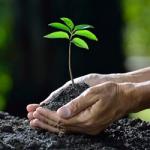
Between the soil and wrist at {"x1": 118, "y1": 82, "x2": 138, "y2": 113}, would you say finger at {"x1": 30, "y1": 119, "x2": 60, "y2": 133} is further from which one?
wrist at {"x1": 118, "y1": 82, "x2": 138, "y2": 113}

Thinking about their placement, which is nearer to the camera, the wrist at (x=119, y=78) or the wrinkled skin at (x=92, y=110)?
the wrinkled skin at (x=92, y=110)

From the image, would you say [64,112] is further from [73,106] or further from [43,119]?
[43,119]

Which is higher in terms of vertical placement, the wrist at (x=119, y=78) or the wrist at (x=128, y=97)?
the wrist at (x=119, y=78)

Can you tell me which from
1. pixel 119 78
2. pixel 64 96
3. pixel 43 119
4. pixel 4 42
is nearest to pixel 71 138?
pixel 43 119

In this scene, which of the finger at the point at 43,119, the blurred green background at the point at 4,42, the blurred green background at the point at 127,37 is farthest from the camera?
the blurred green background at the point at 4,42

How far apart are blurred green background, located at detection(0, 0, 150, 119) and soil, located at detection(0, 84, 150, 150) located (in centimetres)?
321

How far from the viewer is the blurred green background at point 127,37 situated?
→ 7.05 metres

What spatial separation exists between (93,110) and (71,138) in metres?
0.17

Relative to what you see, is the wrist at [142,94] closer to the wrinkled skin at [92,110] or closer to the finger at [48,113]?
the wrinkled skin at [92,110]

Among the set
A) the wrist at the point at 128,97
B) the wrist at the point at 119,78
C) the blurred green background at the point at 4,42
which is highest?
the blurred green background at the point at 4,42

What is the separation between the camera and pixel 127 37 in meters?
10.9

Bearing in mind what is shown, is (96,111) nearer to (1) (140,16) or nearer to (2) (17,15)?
(2) (17,15)

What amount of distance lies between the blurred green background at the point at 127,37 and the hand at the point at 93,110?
3475mm

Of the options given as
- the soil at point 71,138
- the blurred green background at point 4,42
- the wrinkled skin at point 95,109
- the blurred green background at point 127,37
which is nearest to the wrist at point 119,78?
the soil at point 71,138
